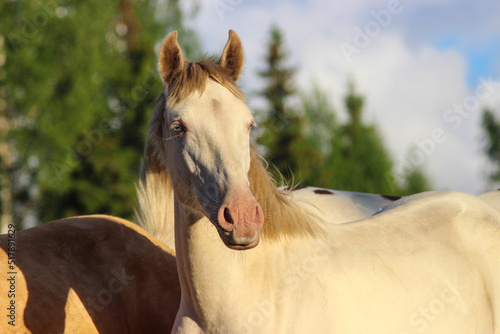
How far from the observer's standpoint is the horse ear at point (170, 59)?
2955mm

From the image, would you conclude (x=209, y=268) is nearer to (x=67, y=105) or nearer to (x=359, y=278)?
(x=359, y=278)

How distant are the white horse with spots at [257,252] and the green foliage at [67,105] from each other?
10936 millimetres

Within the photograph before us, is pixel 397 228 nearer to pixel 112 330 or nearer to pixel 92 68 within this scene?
pixel 112 330

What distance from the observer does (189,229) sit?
286 centimetres

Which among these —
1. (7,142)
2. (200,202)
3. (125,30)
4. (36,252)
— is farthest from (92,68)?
(200,202)

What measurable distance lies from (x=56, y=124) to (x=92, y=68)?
7.45ft

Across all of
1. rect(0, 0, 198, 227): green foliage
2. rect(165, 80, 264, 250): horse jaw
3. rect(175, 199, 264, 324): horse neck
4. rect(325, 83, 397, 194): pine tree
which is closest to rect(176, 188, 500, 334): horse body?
rect(175, 199, 264, 324): horse neck

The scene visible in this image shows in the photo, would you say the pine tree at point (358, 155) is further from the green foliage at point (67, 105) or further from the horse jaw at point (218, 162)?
the horse jaw at point (218, 162)

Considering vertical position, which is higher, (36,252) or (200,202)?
(200,202)

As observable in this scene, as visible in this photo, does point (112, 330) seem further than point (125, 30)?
No

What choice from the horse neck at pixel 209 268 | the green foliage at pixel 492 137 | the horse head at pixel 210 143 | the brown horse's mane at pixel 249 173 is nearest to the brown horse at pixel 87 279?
the brown horse's mane at pixel 249 173

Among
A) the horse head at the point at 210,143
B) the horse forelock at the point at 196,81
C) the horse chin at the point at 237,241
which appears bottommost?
the horse chin at the point at 237,241

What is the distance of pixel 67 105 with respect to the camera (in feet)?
53.7

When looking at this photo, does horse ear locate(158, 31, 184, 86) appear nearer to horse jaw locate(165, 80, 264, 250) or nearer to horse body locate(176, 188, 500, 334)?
horse jaw locate(165, 80, 264, 250)
